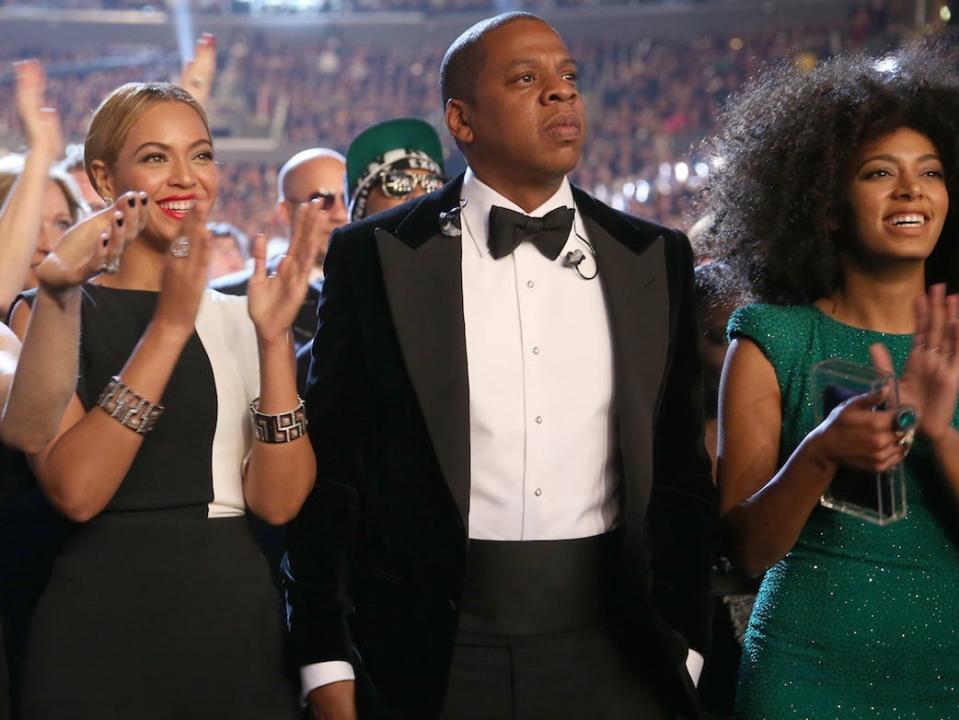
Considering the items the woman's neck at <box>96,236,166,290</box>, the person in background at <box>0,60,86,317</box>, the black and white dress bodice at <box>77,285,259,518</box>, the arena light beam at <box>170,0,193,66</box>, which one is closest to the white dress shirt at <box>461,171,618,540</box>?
the black and white dress bodice at <box>77,285,259,518</box>

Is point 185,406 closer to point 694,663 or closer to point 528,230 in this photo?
point 528,230

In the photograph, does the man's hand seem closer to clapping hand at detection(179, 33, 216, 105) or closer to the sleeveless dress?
the sleeveless dress

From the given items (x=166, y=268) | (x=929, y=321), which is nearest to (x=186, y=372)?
(x=166, y=268)

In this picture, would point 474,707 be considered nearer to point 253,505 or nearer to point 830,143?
point 253,505

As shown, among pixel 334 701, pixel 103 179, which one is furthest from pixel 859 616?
pixel 103 179

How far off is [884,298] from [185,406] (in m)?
1.14

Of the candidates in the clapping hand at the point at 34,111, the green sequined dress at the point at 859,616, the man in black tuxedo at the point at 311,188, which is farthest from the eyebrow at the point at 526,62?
the man in black tuxedo at the point at 311,188

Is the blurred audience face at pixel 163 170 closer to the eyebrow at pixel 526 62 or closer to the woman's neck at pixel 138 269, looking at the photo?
the woman's neck at pixel 138 269

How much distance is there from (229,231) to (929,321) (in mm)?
5504

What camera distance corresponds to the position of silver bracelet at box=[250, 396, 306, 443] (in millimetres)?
1861

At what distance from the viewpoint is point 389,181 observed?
3176 mm

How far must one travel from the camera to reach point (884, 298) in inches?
83.7

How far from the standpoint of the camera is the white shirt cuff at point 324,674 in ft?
6.16

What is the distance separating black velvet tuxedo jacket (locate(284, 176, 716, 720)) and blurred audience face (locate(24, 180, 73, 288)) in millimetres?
1207
